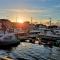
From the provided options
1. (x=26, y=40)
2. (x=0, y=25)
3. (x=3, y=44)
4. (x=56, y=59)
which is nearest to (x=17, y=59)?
(x=56, y=59)

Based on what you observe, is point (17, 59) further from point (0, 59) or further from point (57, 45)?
point (57, 45)

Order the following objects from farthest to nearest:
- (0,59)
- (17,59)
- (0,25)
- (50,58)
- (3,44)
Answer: (0,25)
(3,44)
(50,58)
(17,59)
(0,59)

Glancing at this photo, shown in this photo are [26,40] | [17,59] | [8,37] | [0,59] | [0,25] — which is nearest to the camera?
[0,59]

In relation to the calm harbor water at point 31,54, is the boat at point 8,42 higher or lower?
higher

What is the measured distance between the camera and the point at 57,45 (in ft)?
231

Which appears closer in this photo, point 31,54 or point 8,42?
point 31,54

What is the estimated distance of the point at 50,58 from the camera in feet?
150

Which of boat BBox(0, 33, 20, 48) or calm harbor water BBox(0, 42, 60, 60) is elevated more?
boat BBox(0, 33, 20, 48)

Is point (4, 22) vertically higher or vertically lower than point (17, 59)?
higher

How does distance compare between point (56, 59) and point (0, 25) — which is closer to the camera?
point (56, 59)

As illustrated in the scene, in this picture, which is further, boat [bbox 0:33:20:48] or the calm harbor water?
boat [bbox 0:33:20:48]

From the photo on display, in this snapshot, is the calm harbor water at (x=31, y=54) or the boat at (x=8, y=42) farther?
the boat at (x=8, y=42)

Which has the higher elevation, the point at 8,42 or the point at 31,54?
the point at 8,42

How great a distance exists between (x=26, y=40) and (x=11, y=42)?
16.7m
